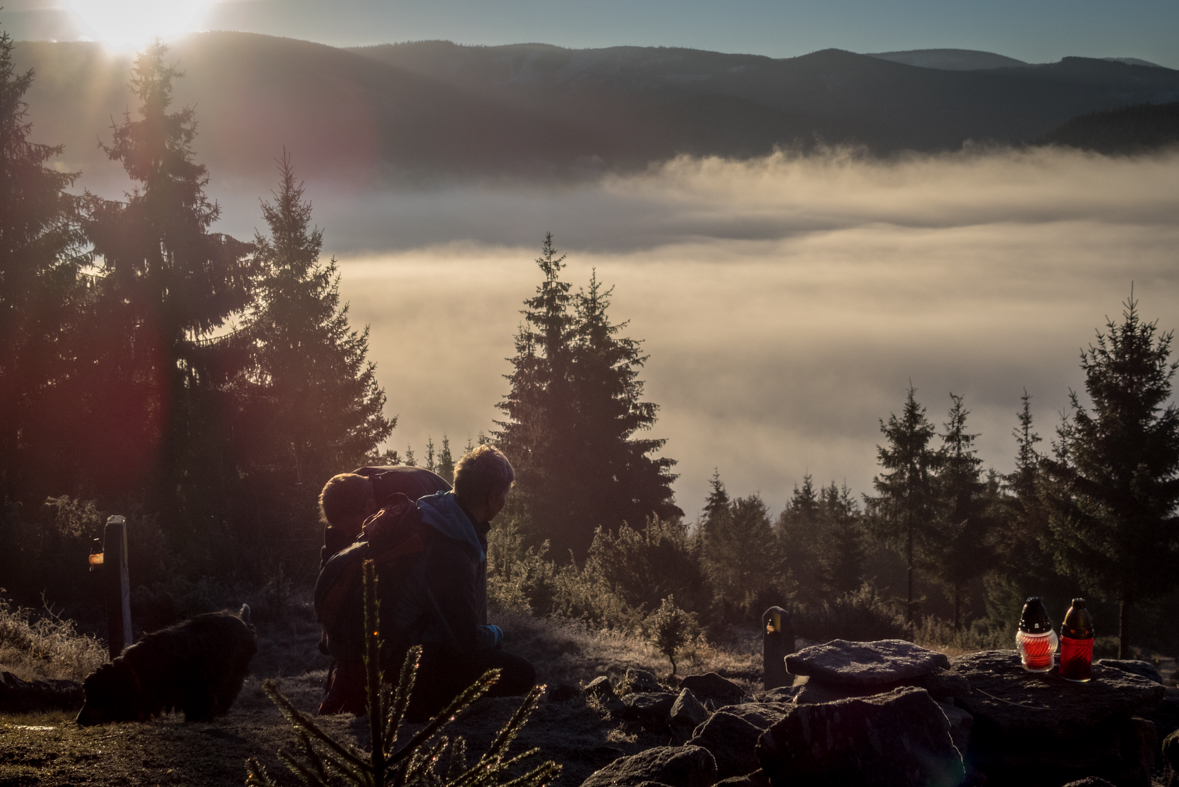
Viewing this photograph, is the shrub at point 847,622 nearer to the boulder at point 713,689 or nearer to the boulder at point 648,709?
the boulder at point 713,689

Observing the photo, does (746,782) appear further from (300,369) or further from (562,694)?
(300,369)

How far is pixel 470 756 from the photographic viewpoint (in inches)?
192

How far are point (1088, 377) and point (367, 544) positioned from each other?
1059 inches

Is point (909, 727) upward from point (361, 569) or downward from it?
downward

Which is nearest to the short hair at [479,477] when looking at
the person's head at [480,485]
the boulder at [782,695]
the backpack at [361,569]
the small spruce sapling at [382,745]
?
the person's head at [480,485]

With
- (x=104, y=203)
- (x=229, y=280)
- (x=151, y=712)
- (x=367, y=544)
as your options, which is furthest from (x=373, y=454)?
(x=367, y=544)

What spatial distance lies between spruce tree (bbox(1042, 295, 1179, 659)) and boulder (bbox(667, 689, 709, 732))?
20.6 metres

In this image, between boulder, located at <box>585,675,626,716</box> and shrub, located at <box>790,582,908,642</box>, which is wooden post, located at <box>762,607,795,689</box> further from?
shrub, located at <box>790,582,908,642</box>

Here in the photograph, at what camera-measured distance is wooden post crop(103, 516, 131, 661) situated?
309 inches

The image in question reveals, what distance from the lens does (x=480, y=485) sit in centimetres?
470

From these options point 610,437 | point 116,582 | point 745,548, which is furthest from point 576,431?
point 116,582

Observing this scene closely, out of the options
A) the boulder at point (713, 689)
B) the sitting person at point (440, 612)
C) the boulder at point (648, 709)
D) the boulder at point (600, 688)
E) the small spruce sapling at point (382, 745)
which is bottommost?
the boulder at point (713, 689)

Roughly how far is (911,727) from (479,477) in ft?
8.60

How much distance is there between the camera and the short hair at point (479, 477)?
4695 mm
